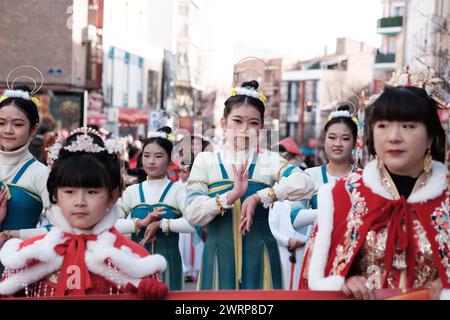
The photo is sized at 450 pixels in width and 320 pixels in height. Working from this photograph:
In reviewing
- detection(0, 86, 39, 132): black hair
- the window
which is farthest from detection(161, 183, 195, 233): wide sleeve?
the window

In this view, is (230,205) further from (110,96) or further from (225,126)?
(110,96)

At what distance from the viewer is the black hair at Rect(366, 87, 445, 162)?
2873mm

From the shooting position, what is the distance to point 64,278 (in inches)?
122

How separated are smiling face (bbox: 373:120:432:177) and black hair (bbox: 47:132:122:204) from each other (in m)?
1.08

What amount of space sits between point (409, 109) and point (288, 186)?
1.69 m

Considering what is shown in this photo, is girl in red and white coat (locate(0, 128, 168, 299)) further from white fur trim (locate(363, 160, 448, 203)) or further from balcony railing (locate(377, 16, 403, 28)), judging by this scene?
balcony railing (locate(377, 16, 403, 28))

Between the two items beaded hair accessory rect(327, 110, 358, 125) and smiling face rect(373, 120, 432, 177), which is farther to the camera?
beaded hair accessory rect(327, 110, 358, 125)

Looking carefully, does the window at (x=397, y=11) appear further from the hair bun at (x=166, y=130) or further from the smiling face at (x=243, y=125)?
the smiling face at (x=243, y=125)

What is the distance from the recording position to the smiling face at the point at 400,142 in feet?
9.43

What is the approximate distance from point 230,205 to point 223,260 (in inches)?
17.0

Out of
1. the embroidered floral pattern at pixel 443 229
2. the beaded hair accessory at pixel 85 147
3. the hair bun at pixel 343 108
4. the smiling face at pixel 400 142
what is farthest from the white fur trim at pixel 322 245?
the hair bun at pixel 343 108

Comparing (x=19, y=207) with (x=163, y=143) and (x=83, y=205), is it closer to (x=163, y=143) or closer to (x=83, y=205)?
(x=83, y=205)
